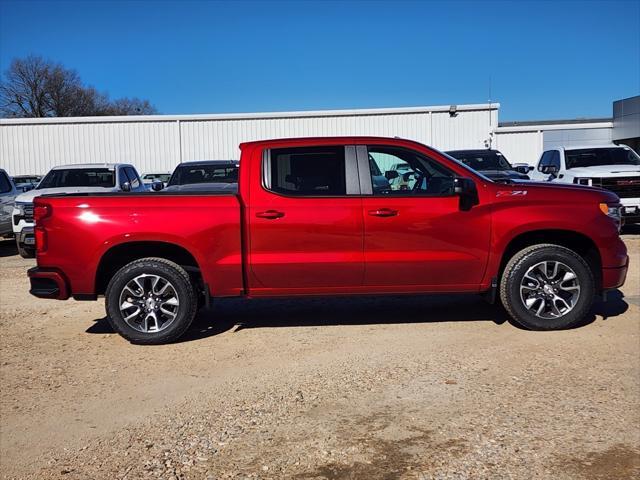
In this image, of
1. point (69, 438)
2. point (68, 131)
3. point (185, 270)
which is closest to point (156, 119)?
point (68, 131)

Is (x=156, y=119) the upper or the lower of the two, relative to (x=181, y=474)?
upper

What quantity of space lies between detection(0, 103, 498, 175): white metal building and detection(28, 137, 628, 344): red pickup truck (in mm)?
22076

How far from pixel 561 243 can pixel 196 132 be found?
24.3 meters

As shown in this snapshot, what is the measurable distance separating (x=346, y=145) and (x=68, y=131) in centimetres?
2638

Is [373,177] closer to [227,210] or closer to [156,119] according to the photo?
[227,210]

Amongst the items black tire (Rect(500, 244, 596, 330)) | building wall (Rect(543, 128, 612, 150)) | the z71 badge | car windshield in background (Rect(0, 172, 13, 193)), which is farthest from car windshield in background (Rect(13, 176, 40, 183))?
building wall (Rect(543, 128, 612, 150))

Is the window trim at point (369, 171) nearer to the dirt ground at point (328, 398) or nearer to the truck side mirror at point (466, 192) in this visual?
the truck side mirror at point (466, 192)

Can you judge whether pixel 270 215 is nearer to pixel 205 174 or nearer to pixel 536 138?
pixel 205 174

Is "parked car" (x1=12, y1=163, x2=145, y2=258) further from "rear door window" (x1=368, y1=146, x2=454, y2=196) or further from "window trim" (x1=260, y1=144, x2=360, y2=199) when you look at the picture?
"rear door window" (x1=368, y1=146, x2=454, y2=196)

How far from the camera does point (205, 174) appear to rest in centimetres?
1178

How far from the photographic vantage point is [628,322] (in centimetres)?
625

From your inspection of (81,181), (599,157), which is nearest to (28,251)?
(81,181)

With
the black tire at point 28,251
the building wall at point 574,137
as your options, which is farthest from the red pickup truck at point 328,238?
the building wall at point 574,137

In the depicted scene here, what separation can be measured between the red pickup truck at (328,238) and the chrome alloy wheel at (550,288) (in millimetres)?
12
